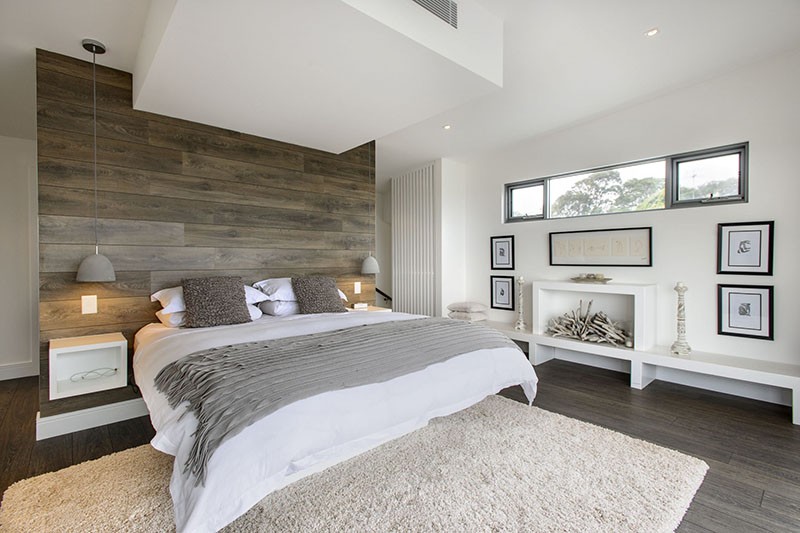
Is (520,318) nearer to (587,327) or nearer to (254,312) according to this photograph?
(587,327)

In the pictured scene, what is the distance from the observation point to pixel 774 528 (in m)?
1.62

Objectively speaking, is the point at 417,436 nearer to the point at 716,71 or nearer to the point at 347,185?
the point at 347,185

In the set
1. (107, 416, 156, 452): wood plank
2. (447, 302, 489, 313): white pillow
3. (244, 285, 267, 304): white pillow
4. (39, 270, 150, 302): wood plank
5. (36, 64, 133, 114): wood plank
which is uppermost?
(36, 64, 133, 114): wood plank

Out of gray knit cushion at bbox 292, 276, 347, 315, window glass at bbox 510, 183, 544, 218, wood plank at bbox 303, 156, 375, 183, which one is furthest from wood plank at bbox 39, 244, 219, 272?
window glass at bbox 510, 183, 544, 218

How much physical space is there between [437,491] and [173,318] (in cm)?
227

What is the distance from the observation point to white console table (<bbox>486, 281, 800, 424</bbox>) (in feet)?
9.27

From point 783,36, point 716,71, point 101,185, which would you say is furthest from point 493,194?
point 101,185

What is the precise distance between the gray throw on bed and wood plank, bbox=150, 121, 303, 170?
2111 mm

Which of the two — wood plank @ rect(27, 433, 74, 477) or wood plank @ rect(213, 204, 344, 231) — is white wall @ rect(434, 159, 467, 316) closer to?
wood plank @ rect(213, 204, 344, 231)

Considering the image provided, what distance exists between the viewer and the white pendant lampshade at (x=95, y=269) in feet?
8.57

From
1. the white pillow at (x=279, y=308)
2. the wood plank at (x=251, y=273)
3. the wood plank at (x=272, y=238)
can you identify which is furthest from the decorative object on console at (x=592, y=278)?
the white pillow at (x=279, y=308)

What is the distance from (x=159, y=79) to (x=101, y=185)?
3.26 ft

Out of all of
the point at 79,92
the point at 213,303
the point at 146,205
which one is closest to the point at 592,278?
the point at 213,303

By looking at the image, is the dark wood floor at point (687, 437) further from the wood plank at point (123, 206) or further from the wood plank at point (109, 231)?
the wood plank at point (123, 206)
